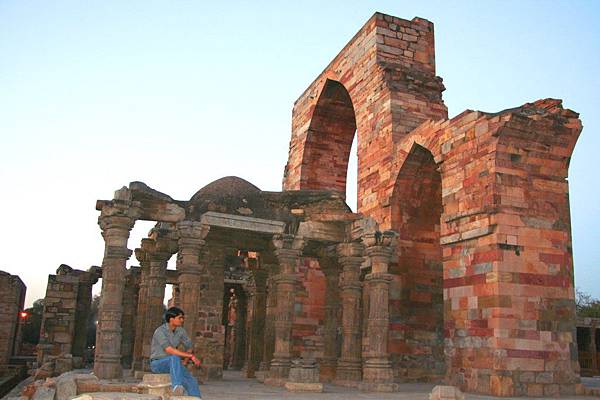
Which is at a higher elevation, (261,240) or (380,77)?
(380,77)

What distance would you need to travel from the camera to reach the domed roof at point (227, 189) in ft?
42.3

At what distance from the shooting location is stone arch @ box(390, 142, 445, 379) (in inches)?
621

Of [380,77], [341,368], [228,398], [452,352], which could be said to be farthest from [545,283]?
[380,77]

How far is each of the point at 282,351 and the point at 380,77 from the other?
848 cm

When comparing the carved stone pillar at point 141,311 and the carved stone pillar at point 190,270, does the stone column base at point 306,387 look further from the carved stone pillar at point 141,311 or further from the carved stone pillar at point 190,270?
the carved stone pillar at point 141,311

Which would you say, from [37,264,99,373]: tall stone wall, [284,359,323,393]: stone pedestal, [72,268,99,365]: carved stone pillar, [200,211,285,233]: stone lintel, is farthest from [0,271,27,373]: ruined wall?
[284,359,323,393]: stone pedestal

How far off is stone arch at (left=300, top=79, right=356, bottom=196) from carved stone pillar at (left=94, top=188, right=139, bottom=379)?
10.9 metres

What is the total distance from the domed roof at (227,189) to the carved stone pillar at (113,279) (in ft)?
5.78

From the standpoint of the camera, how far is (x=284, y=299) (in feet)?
41.8

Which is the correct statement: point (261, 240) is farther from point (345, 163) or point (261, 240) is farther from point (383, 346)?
point (345, 163)

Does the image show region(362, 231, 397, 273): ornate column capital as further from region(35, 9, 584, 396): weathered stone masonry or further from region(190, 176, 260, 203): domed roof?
region(190, 176, 260, 203): domed roof

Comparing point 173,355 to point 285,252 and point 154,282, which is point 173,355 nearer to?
point 285,252

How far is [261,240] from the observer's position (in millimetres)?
14312

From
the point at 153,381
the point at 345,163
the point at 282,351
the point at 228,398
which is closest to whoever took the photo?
the point at 153,381
